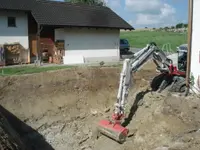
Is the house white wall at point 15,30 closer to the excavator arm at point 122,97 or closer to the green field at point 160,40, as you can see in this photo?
the green field at point 160,40

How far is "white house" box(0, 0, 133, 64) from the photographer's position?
900 inches

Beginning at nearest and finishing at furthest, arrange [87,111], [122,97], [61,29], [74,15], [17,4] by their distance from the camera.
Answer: [122,97]
[87,111]
[17,4]
[61,29]
[74,15]

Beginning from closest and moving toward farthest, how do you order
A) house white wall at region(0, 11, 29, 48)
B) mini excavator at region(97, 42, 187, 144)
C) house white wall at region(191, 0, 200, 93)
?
1. mini excavator at region(97, 42, 187, 144)
2. house white wall at region(191, 0, 200, 93)
3. house white wall at region(0, 11, 29, 48)

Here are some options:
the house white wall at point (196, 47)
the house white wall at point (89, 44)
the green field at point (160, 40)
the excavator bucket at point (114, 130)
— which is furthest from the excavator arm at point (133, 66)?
the green field at point (160, 40)

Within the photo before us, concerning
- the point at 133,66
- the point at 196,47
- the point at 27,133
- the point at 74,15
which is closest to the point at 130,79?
the point at 133,66

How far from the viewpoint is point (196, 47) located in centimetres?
1123

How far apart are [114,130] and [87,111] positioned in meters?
3.60

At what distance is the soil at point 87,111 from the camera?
9094 mm

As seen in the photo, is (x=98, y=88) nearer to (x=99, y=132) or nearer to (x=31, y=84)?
(x=31, y=84)

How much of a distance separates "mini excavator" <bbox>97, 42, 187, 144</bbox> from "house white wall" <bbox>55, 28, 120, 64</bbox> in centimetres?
1194

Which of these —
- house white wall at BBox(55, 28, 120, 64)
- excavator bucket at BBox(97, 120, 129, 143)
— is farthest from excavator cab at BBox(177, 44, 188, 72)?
house white wall at BBox(55, 28, 120, 64)

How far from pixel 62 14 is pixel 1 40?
18.3 ft

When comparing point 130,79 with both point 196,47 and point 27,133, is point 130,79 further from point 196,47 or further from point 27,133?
point 27,133

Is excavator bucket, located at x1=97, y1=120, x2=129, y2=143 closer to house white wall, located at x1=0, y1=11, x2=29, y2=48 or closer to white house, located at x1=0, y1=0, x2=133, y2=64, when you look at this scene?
white house, located at x1=0, y1=0, x2=133, y2=64
